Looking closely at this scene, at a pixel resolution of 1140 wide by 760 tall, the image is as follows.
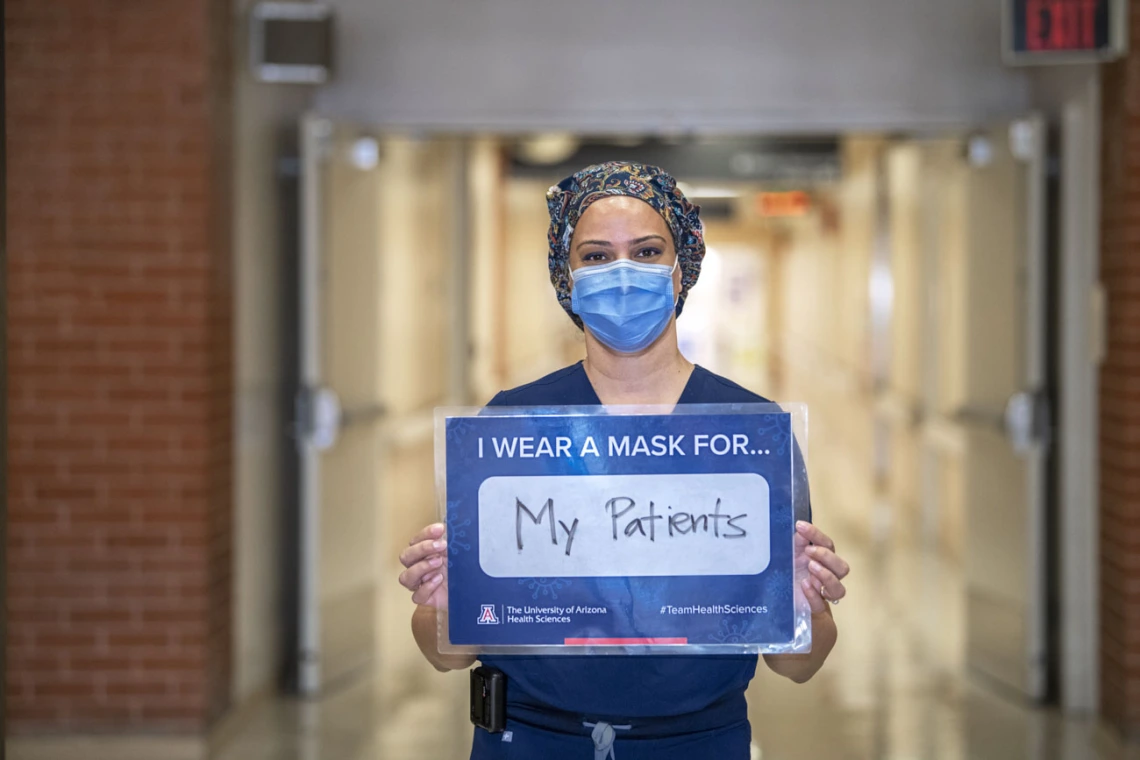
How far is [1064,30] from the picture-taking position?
4.21 metres

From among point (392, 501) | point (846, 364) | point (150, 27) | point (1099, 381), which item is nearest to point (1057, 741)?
point (1099, 381)

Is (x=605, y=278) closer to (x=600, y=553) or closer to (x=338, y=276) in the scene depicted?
(x=600, y=553)

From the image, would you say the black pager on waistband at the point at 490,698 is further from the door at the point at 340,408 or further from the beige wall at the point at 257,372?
the door at the point at 340,408

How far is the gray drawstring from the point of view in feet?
5.55

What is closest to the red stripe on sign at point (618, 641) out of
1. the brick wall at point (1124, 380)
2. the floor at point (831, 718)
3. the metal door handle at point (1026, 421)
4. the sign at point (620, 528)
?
the sign at point (620, 528)

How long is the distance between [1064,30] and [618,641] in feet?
10.9

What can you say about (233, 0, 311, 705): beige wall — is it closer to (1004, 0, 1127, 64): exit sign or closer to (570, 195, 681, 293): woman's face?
(1004, 0, 1127, 64): exit sign

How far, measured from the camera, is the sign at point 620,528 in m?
1.65

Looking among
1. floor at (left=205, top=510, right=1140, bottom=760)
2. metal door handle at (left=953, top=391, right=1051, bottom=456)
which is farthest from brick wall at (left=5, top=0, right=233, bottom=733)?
metal door handle at (left=953, top=391, right=1051, bottom=456)

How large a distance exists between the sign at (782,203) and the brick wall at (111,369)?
9.88 meters

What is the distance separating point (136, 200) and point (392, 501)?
384 centimetres

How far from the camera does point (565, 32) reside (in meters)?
4.89

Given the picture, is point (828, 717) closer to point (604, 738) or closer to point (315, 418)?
point (315, 418)

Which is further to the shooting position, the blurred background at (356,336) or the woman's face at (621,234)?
the blurred background at (356,336)
